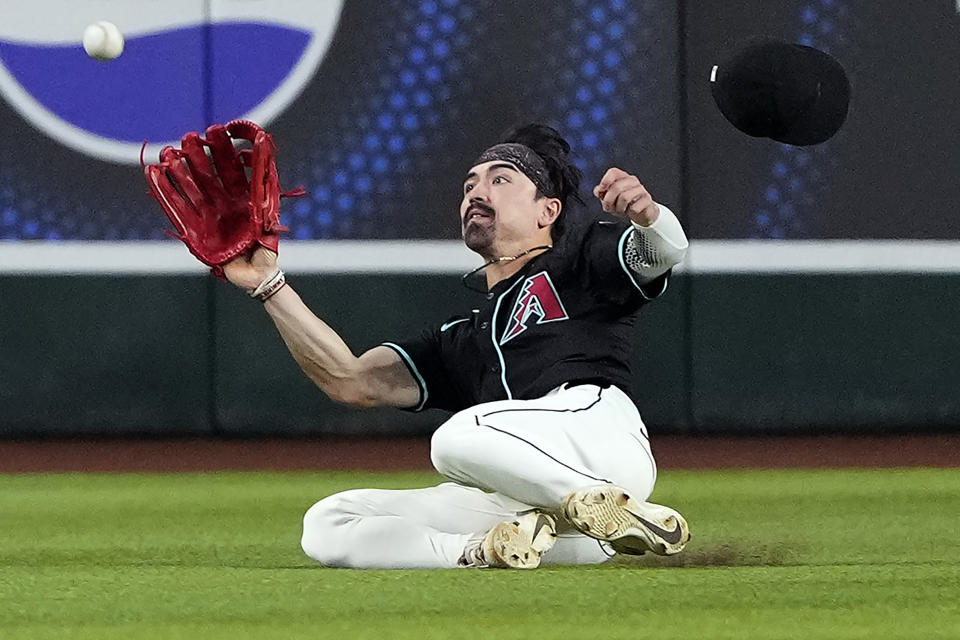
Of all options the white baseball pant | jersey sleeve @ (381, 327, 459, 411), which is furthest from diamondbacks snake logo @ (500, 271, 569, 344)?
jersey sleeve @ (381, 327, 459, 411)

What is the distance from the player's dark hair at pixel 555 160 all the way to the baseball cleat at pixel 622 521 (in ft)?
3.41

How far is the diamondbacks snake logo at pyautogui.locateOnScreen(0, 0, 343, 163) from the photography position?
7988 millimetres

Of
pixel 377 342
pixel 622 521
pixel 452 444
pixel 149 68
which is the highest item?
pixel 149 68

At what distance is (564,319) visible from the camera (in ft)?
12.8

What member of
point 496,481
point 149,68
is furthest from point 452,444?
point 149,68

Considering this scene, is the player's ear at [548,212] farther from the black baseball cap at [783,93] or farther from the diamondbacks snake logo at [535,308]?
the black baseball cap at [783,93]

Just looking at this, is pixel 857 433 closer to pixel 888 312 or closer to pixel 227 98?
pixel 888 312

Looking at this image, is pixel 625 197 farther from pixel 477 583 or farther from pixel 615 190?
pixel 477 583

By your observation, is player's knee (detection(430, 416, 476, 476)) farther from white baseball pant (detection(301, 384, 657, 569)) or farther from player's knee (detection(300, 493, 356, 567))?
player's knee (detection(300, 493, 356, 567))

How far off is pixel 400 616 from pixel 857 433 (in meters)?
5.62

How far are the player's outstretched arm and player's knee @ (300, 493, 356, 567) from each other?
325 mm

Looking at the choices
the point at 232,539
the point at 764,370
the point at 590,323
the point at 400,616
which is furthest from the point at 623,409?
the point at 764,370

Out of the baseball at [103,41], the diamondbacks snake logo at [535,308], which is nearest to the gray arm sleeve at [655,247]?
the diamondbacks snake logo at [535,308]

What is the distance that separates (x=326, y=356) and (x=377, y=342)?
4061 millimetres
